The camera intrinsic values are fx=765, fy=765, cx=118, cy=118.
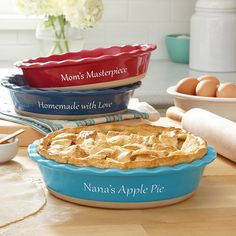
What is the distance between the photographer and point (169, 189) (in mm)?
1337

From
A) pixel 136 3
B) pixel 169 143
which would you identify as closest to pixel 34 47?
pixel 136 3

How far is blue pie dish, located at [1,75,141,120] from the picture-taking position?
5.97 ft

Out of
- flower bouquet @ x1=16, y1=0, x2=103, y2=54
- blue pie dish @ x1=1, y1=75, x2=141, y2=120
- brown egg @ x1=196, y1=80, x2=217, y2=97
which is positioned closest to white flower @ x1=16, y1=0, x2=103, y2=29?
flower bouquet @ x1=16, y1=0, x2=103, y2=54

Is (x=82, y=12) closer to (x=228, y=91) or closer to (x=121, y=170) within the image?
(x=228, y=91)

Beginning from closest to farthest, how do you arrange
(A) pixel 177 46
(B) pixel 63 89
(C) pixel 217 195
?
(C) pixel 217 195 → (B) pixel 63 89 → (A) pixel 177 46

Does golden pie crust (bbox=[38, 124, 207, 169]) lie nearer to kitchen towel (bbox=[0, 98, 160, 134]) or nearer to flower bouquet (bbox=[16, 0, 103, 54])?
kitchen towel (bbox=[0, 98, 160, 134])

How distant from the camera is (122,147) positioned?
Result: 4.57 feet

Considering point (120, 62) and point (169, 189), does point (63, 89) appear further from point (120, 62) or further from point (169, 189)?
point (169, 189)

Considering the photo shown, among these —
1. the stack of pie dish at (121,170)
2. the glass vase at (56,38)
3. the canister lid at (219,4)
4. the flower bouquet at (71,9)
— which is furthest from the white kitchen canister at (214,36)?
the stack of pie dish at (121,170)

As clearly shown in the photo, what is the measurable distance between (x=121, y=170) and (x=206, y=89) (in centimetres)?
86

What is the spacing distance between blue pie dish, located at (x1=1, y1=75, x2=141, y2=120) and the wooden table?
1.47 ft

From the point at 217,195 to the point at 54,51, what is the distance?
177cm

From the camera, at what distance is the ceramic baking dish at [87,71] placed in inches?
72.4

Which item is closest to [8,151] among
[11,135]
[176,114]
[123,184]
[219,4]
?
[11,135]
